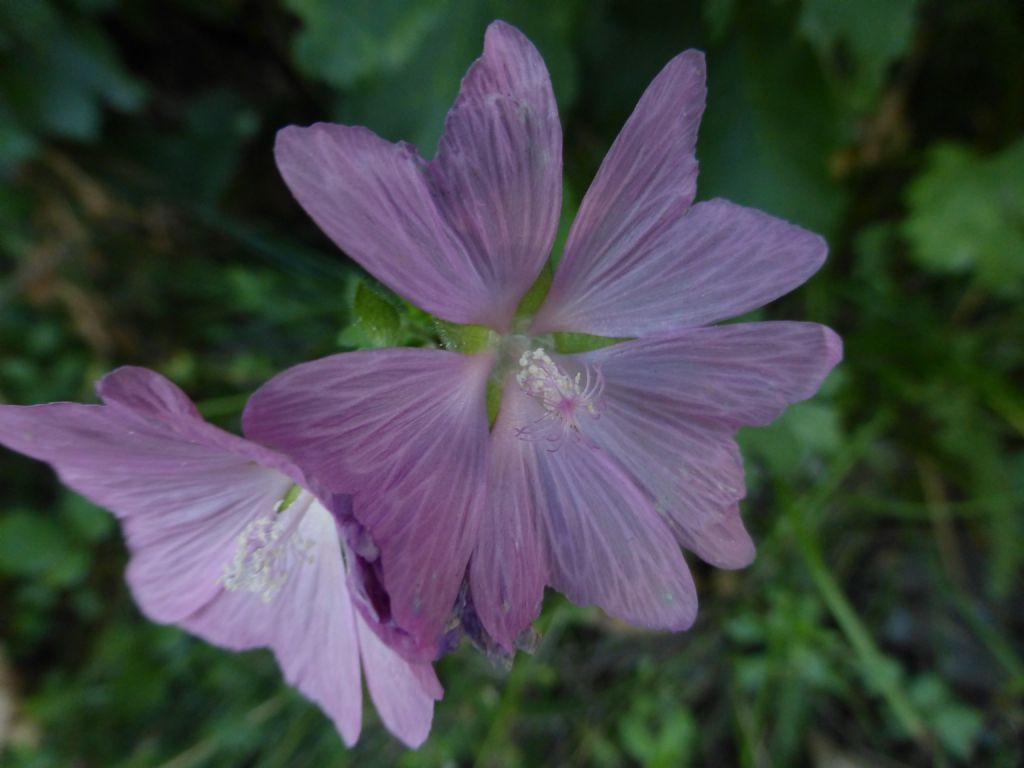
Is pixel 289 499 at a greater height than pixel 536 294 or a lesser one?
lesser

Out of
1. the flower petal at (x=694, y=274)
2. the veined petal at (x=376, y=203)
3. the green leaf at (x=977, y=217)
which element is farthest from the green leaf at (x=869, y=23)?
the veined petal at (x=376, y=203)

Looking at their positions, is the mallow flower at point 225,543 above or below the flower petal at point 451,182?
below

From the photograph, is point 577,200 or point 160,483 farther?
point 577,200

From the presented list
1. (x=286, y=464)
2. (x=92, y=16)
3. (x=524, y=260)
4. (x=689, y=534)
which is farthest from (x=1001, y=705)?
(x=92, y=16)

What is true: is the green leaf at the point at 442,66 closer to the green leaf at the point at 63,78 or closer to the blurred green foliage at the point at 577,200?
the blurred green foliage at the point at 577,200

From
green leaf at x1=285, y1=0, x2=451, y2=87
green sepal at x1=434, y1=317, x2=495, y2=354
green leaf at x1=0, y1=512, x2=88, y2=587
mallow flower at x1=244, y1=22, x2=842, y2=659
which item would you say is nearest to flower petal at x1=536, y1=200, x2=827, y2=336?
mallow flower at x1=244, y1=22, x2=842, y2=659

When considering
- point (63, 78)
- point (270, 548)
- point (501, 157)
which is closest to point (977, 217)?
point (501, 157)

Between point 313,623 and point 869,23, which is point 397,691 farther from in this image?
point 869,23

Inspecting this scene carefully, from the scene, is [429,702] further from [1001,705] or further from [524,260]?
[1001,705]
